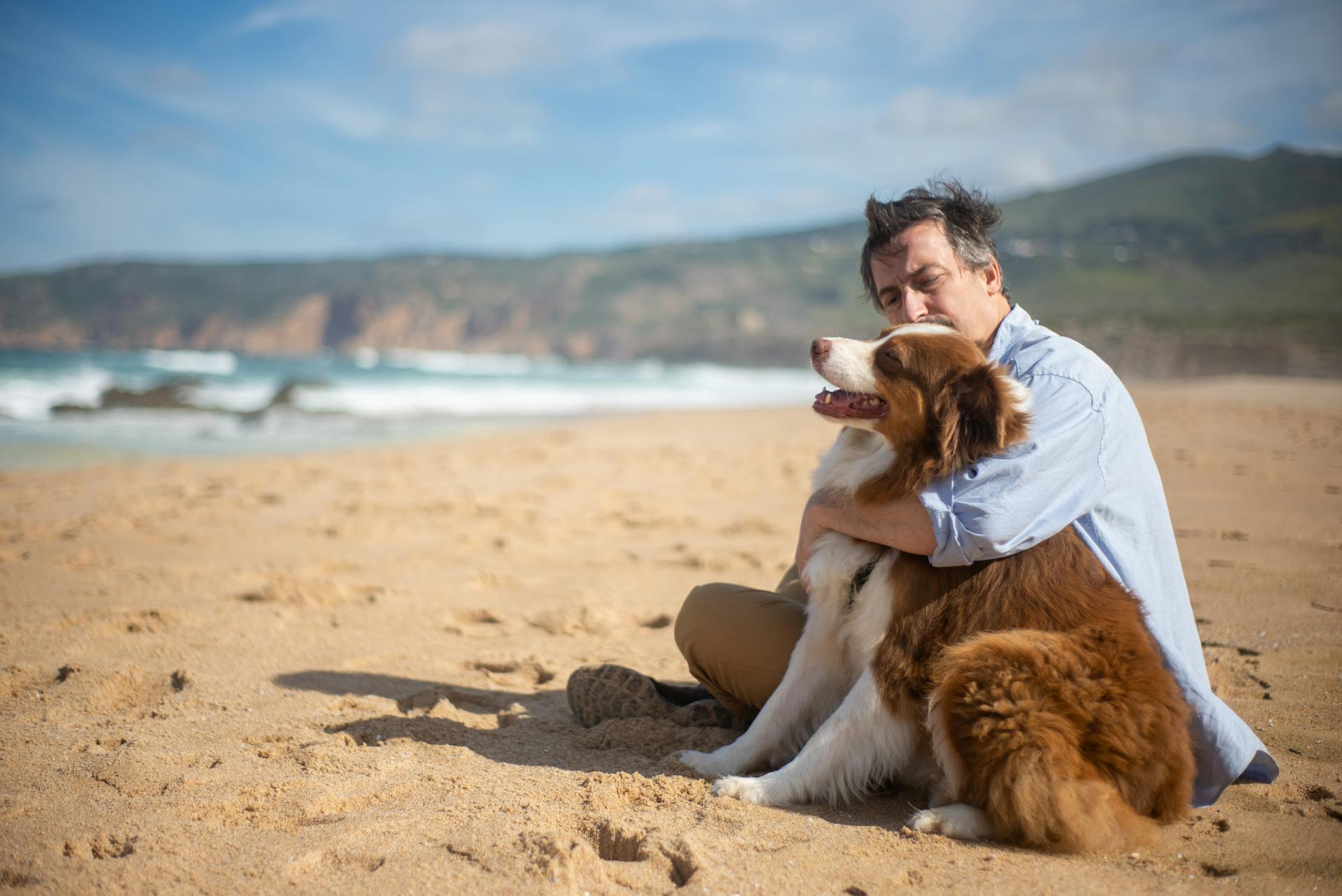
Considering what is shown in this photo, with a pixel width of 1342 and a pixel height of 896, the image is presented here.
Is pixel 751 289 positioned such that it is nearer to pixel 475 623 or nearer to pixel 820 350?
pixel 475 623

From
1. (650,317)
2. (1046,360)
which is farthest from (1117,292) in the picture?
(1046,360)

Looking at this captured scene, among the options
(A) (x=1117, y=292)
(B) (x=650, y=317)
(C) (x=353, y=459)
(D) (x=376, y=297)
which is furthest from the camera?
(D) (x=376, y=297)

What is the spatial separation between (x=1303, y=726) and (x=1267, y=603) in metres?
1.45

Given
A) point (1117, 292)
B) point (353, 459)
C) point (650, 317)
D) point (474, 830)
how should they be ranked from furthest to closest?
point (650, 317), point (1117, 292), point (353, 459), point (474, 830)

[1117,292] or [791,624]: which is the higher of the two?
[1117,292]

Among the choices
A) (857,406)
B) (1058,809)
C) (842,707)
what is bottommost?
(1058,809)

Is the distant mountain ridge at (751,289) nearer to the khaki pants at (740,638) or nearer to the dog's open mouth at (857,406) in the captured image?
the khaki pants at (740,638)

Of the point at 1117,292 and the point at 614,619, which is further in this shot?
the point at 1117,292

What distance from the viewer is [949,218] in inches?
111

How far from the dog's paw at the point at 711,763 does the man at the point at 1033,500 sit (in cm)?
33

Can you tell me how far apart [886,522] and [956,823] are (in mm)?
793

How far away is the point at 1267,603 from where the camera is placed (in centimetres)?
407

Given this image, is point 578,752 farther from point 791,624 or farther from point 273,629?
point 273,629

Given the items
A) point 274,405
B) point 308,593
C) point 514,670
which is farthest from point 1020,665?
point 274,405
